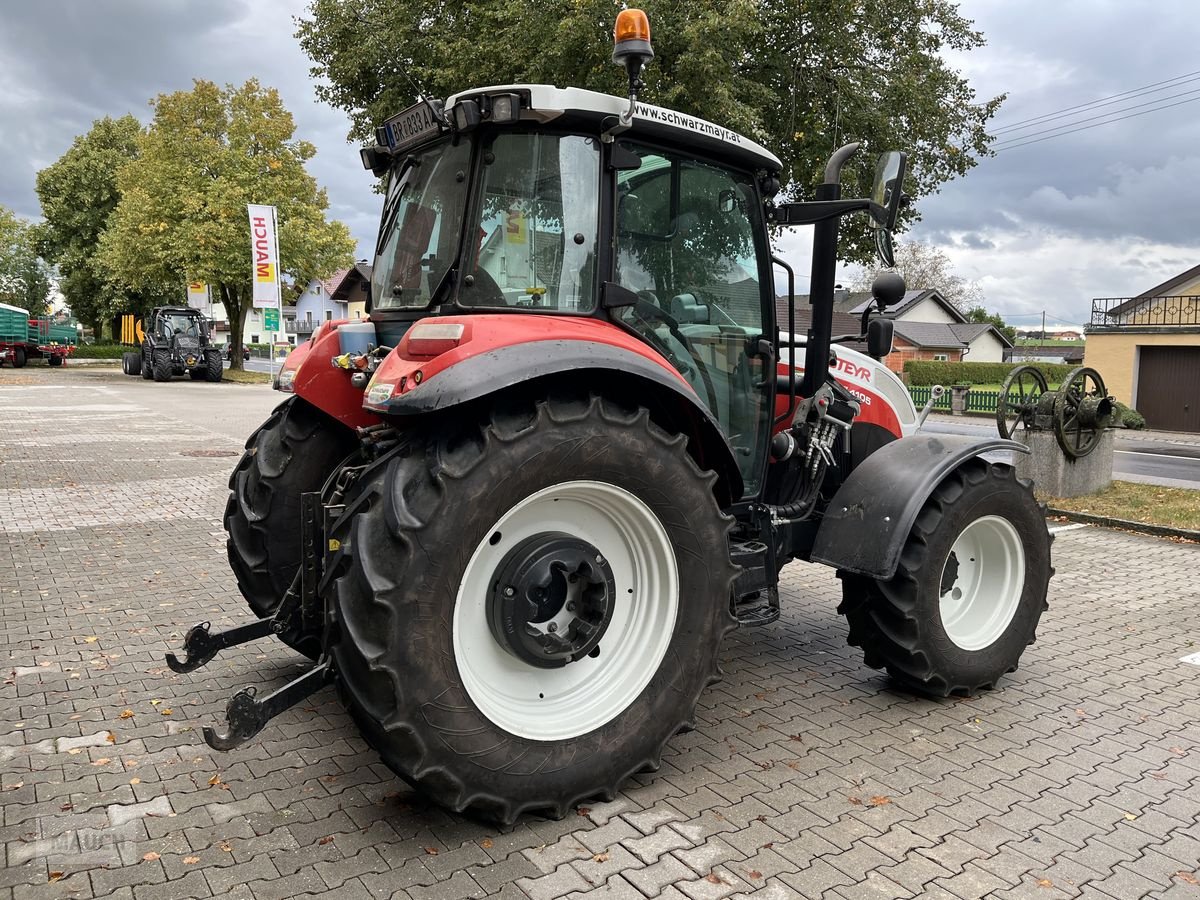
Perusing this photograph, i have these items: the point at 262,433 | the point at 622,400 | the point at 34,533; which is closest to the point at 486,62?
the point at 34,533

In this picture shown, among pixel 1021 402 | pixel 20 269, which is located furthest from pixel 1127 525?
pixel 20 269

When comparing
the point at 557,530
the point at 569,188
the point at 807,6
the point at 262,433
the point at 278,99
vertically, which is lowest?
the point at 557,530

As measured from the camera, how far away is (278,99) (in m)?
35.0

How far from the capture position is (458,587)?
2863 mm

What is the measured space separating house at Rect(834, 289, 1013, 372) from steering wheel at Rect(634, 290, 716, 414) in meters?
54.3

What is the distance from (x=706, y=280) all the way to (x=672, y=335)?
0.32m

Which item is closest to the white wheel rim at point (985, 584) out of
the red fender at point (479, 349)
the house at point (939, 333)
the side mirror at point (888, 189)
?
the side mirror at point (888, 189)

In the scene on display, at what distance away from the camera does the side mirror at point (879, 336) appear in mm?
4367

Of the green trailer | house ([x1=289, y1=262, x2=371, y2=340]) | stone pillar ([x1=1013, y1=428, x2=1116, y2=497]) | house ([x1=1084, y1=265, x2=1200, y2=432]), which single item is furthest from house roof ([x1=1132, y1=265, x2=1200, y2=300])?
house ([x1=289, y1=262, x2=371, y2=340])

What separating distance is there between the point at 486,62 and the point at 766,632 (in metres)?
12.8

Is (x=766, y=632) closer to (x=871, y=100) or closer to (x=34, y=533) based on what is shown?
(x=34, y=533)

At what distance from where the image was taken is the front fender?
392cm

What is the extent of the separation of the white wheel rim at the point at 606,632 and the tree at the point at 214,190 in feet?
109

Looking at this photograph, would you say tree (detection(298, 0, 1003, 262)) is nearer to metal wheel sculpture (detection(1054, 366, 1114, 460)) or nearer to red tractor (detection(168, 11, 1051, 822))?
metal wheel sculpture (detection(1054, 366, 1114, 460))
